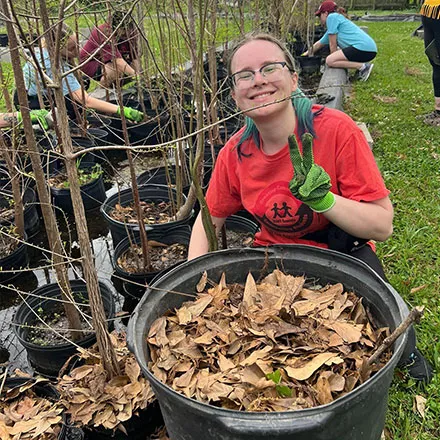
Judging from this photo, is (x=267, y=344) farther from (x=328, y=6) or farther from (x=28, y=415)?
(x=328, y=6)

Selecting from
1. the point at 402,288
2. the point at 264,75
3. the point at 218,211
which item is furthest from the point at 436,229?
the point at 264,75

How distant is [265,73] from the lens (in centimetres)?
161

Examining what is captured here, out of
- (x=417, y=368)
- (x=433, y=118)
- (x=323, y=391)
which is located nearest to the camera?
(x=323, y=391)

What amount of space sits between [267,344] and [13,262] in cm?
197

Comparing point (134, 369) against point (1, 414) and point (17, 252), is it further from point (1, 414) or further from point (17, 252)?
point (17, 252)

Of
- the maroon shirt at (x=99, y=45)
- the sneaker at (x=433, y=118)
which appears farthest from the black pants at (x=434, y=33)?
the maroon shirt at (x=99, y=45)

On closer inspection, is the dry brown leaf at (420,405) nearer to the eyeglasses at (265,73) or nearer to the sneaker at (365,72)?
the eyeglasses at (265,73)

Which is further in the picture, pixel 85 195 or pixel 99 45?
pixel 85 195

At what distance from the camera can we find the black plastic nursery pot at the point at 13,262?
2632mm

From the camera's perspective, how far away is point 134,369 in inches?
66.1

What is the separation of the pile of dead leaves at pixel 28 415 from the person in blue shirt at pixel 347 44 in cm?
629

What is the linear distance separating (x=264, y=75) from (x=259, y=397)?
108cm

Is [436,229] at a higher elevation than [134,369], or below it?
below

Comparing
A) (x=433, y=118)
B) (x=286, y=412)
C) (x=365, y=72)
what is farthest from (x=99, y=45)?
(x=365, y=72)
